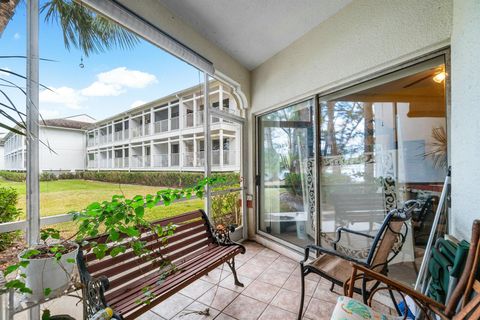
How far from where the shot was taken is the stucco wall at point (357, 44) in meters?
1.58

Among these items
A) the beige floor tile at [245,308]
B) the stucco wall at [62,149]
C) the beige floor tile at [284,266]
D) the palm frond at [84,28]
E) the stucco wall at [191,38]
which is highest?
the stucco wall at [191,38]

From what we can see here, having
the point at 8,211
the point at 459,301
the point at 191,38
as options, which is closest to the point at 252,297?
the point at 459,301

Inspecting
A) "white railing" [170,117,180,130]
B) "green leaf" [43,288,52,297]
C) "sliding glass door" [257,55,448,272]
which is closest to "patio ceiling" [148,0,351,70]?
"sliding glass door" [257,55,448,272]

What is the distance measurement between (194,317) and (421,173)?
2.22 metres

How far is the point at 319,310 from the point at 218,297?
0.89m

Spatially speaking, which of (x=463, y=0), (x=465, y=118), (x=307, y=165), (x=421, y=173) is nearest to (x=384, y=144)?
(x=421, y=173)

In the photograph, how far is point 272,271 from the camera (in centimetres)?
245

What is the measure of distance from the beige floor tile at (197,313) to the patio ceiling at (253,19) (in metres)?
2.79

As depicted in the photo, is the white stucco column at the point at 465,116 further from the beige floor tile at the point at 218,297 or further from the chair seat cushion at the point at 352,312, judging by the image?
the beige floor tile at the point at 218,297

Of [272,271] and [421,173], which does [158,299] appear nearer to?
[272,271]

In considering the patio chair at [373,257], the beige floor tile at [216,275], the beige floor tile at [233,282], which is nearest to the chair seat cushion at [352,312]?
the patio chair at [373,257]

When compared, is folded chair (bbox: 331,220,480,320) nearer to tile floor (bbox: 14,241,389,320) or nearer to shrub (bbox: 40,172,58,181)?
tile floor (bbox: 14,241,389,320)

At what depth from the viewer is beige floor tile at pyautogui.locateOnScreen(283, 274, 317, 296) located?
206 centimetres

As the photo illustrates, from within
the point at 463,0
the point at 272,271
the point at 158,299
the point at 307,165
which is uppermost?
the point at 463,0
